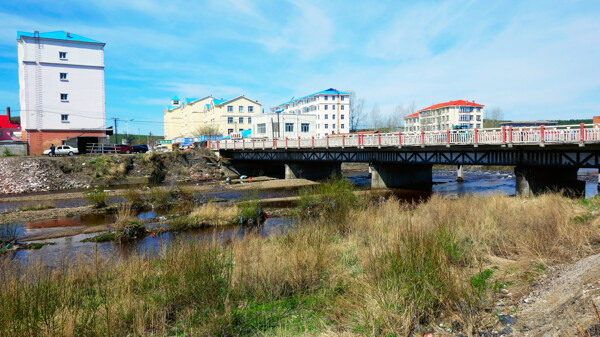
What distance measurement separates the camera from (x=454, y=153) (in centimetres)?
2558

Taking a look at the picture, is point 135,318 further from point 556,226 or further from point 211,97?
point 211,97

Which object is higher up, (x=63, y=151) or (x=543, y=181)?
(x=63, y=151)

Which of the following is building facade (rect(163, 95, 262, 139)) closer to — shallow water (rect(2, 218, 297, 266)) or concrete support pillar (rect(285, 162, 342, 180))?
concrete support pillar (rect(285, 162, 342, 180))

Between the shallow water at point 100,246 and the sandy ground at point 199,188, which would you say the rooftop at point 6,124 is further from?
the shallow water at point 100,246

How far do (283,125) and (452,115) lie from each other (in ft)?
186

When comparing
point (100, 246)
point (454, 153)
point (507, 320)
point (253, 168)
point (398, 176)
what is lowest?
point (100, 246)

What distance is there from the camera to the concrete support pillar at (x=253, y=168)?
46.9 m

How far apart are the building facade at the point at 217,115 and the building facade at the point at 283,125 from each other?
363 centimetres

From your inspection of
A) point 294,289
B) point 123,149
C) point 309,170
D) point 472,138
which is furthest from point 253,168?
point 294,289

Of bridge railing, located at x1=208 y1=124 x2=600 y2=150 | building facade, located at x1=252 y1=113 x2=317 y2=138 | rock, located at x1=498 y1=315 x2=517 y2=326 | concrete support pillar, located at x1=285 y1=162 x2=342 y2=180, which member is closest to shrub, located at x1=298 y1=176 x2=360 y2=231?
rock, located at x1=498 y1=315 x2=517 y2=326

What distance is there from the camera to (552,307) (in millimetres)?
4586

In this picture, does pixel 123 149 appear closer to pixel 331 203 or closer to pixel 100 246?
pixel 100 246

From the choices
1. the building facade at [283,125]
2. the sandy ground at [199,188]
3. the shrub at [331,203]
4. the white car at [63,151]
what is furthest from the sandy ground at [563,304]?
the building facade at [283,125]

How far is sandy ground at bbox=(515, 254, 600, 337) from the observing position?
396 centimetres
